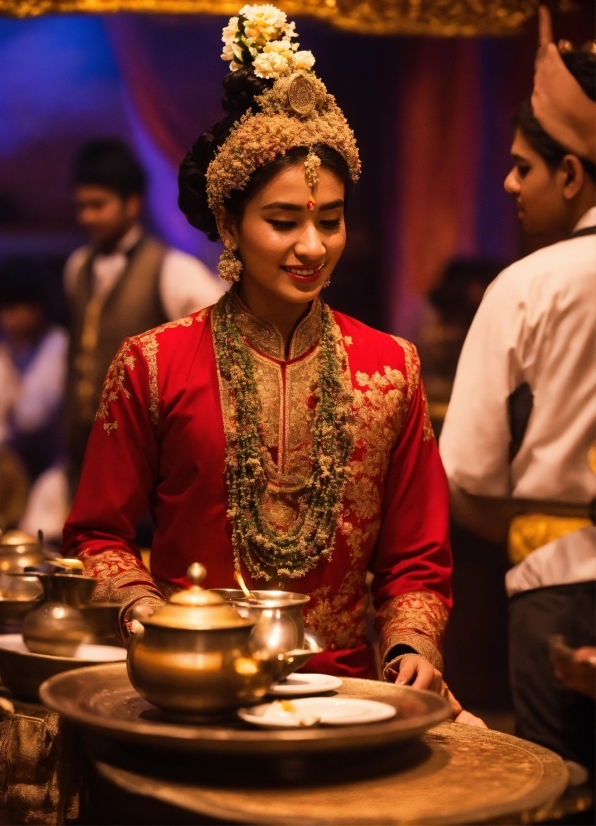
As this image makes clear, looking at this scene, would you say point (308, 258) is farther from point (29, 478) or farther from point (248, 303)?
point (29, 478)

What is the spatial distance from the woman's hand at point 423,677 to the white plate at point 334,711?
0.36m

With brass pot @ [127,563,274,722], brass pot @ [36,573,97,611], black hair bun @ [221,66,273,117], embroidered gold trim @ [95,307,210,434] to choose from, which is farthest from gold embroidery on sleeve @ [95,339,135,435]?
brass pot @ [127,563,274,722]

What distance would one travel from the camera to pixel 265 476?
2781 millimetres

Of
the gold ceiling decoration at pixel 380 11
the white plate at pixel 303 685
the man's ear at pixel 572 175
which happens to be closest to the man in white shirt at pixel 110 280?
the gold ceiling decoration at pixel 380 11

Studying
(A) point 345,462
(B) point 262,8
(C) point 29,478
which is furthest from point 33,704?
(C) point 29,478

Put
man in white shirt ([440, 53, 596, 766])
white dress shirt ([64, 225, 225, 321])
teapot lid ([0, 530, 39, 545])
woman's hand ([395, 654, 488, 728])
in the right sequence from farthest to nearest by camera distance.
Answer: white dress shirt ([64, 225, 225, 321]) → man in white shirt ([440, 53, 596, 766]) → teapot lid ([0, 530, 39, 545]) → woman's hand ([395, 654, 488, 728])

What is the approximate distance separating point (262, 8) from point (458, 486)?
1314mm

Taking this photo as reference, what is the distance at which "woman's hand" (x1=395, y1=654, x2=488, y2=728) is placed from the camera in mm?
2393

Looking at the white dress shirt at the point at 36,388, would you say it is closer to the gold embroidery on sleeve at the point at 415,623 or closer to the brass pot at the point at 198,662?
the gold embroidery on sleeve at the point at 415,623

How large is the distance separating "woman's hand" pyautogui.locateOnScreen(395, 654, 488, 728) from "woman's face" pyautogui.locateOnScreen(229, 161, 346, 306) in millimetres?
779

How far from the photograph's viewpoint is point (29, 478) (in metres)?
5.88

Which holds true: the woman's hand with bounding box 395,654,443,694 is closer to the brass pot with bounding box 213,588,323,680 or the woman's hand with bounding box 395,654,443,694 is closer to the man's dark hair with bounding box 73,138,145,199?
the brass pot with bounding box 213,588,323,680

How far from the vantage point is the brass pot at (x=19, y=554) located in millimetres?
2857

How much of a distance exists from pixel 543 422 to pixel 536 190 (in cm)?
61
